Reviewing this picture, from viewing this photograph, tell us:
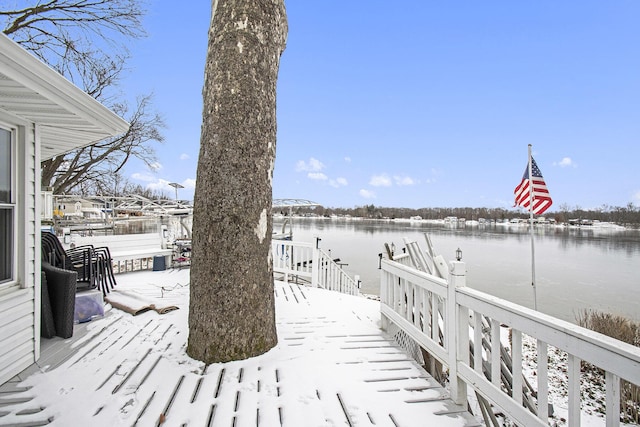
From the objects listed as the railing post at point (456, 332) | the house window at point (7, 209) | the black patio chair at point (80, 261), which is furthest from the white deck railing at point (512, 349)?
the black patio chair at point (80, 261)

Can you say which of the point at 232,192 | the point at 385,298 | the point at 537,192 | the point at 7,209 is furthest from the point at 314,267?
the point at 537,192

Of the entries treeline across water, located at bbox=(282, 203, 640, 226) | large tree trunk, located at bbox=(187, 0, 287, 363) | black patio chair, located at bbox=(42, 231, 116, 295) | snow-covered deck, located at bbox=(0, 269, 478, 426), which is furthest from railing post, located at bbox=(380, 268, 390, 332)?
treeline across water, located at bbox=(282, 203, 640, 226)

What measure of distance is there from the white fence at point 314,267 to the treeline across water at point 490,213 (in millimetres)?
38942

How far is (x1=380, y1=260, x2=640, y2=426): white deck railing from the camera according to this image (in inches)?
46.7

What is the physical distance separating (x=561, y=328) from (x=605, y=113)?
22.6 m

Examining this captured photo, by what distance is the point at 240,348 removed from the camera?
258 cm

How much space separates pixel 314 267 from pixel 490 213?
6735 cm

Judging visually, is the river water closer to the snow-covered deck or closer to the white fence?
the white fence

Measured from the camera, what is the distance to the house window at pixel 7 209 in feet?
7.73

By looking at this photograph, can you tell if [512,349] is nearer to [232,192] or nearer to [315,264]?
[232,192]

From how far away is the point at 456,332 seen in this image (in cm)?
218

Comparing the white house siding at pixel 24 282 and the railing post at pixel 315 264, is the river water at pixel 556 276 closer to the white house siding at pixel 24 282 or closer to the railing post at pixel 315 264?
the railing post at pixel 315 264

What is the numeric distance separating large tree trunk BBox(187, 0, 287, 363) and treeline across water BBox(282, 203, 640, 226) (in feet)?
141

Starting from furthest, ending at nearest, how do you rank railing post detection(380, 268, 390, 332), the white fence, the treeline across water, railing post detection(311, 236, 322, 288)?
1. the treeline across water
2. the white fence
3. railing post detection(311, 236, 322, 288)
4. railing post detection(380, 268, 390, 332)
